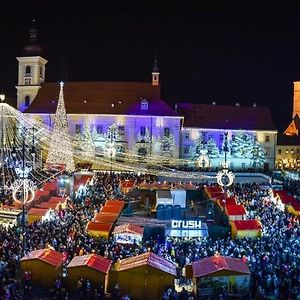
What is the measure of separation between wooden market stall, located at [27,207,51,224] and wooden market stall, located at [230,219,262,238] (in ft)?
33.3

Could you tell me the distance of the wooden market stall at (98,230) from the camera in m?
26.0

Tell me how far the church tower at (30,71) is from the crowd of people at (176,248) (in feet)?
107

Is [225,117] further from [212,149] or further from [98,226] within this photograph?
[98,226]

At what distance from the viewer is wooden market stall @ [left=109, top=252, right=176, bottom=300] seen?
18.6 m

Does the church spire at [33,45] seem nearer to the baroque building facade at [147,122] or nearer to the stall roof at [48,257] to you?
the baroque building facade at [147,122]

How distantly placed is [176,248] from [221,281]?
491 centimetres

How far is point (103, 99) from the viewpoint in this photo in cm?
5941


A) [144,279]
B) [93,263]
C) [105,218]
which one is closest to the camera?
[144,279]

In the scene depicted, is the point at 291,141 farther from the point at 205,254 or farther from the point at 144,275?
the point at 144,275

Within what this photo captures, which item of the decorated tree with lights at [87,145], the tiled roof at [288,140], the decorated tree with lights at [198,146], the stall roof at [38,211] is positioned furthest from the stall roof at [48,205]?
the tiled roof at [288,140]

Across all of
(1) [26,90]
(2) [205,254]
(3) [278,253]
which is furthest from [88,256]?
(1) [26,90]

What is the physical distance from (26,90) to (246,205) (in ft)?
119

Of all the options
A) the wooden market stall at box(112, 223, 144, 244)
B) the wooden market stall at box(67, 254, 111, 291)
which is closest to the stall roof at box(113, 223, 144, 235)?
the wooden market stall at box(112, 223, 144, 244)

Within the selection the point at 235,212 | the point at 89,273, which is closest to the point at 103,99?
the point at 235,212
